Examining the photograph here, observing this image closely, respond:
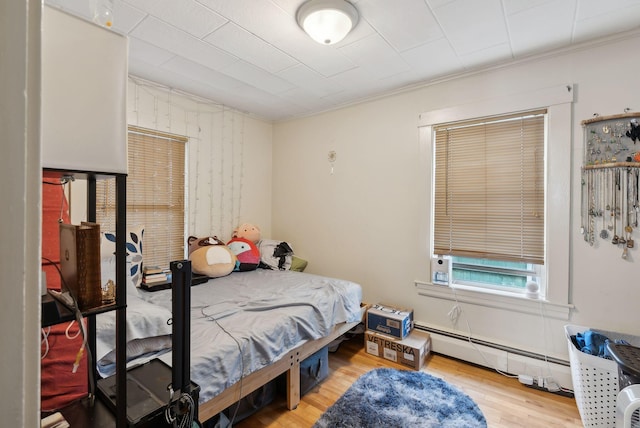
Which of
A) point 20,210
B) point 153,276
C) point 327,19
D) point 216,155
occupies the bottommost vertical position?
point 153,276

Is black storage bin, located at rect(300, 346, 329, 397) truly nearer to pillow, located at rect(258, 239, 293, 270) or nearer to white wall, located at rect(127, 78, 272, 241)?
pillow, located at rect(258, 239, 293, 270)

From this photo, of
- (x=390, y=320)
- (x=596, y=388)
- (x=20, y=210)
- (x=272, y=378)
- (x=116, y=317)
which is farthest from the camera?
(x=390, y=320)

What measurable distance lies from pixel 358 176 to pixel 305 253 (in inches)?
44.3

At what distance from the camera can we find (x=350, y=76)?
2.52 meters

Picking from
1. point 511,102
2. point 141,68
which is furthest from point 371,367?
point 141,68

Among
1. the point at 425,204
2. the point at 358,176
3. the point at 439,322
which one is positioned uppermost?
the point at 358,176

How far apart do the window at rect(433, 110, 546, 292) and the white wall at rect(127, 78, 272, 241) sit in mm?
2078

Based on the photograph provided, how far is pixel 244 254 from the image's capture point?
3.08 meters

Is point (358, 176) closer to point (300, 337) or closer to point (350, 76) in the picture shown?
point (350, 76)

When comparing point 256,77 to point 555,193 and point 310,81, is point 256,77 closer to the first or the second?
point 310,81

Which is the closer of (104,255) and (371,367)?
(104,255)

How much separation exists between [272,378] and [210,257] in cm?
138

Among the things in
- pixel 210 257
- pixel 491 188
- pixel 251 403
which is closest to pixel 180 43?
pixel 210 257

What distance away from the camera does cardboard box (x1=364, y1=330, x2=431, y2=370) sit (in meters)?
2.36
